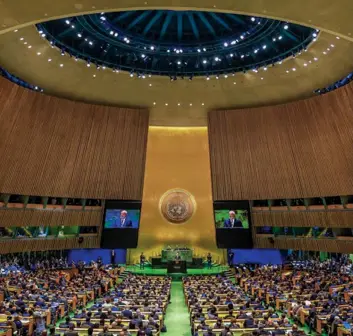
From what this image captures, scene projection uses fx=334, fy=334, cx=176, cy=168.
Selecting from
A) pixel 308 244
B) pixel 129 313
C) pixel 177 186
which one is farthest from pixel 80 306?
pixel 177 186

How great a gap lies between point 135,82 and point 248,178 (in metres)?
10.0

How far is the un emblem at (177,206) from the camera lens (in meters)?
27.6

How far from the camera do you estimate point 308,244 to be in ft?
70.2

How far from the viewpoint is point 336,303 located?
40.4 ft

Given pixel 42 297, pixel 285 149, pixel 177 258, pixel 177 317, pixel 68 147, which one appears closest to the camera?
pixel 42 297

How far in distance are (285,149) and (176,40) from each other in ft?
32.3

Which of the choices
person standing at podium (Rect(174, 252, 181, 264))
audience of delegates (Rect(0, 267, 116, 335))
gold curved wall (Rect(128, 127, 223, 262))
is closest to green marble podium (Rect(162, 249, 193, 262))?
person standing at podium (Rect(174, 252, 181, 264))

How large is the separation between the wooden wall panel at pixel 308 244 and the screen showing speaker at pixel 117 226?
893cm

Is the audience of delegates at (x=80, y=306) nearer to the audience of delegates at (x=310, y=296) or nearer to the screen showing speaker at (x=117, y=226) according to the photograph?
the screen showing speaker at (x=117, y=226)

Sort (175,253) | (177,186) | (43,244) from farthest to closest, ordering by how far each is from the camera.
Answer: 1. (177,186)
2. (175,253)
3. (43,244)

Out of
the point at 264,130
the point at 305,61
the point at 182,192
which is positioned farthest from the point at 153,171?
the point at 305,61

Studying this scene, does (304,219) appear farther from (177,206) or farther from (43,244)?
(43,244)

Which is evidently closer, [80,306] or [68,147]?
[80,306]

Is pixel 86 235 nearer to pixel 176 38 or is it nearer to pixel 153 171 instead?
pixel 153 171
